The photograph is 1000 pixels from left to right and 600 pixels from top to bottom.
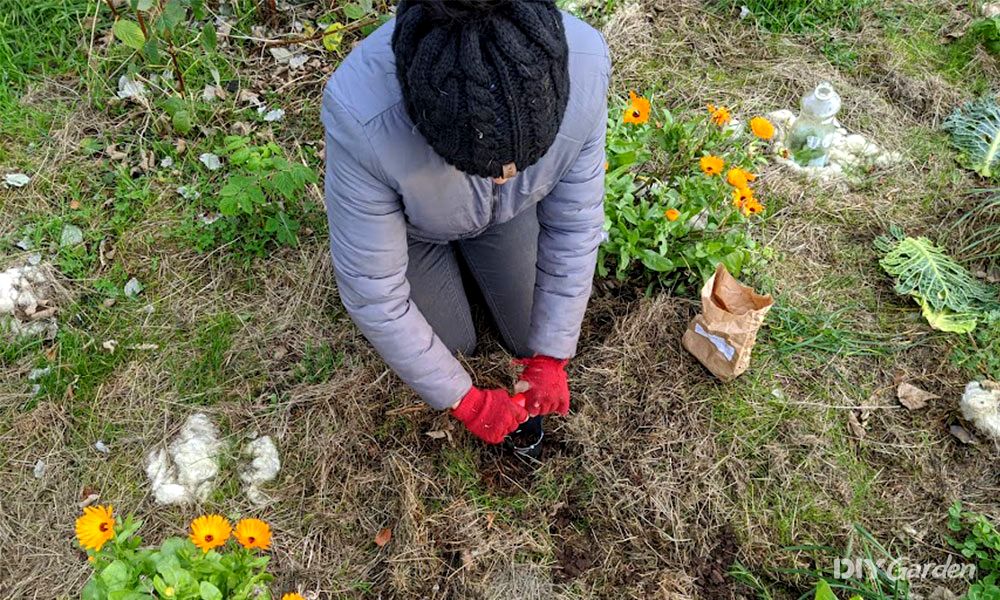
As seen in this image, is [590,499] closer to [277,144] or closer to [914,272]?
[914,272]

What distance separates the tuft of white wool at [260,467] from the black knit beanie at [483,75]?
1.30 m

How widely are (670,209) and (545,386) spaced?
0.72 m

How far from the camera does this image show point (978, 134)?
290 cm

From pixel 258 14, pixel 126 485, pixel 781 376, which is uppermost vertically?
pixel 258 14

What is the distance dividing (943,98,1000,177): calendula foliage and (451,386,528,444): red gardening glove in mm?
2166

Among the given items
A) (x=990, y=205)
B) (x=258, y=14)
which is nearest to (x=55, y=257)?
(x=258, y=14)

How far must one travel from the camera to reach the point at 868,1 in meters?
3.35

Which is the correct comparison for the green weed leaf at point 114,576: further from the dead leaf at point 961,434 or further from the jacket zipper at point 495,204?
the dead leaf at point 961,434

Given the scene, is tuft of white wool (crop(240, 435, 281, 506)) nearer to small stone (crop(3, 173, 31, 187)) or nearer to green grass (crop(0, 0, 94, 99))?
small stone (crop(3, 173, 31, 187))

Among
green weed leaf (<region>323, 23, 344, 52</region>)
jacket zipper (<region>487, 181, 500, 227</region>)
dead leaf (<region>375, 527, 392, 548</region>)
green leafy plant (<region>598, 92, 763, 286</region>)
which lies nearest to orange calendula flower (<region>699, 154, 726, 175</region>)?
green leafy plant (<region>598, 92, 763, 286</region>)

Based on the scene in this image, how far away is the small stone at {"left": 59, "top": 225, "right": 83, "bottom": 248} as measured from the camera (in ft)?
8.50

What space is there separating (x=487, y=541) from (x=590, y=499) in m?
0.33

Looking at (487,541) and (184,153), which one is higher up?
(184,153)

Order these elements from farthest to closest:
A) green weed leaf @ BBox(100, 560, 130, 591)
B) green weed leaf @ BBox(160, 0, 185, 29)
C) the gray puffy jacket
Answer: green weed leaf @ BBox(160, 0, 185, 29) → the gray puffy jacket → green weed leaf @ BBox(100, 560, 130, 591)
